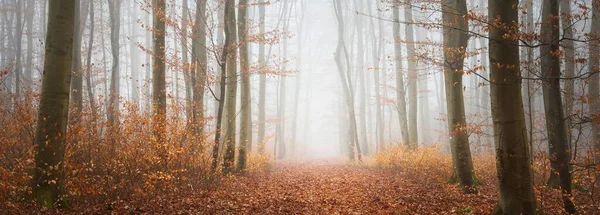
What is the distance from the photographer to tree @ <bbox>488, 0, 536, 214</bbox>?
480 centimetres

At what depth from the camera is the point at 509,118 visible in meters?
4.80

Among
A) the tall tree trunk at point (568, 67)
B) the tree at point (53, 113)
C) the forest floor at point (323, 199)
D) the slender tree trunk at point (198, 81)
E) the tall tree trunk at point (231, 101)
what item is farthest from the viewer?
the tall tree trunk at point (231, 101)

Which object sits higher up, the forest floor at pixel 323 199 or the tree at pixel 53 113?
the tree at pixel 53 113

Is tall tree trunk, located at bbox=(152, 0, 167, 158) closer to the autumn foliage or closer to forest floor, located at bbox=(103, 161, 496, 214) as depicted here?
the autumn foliage

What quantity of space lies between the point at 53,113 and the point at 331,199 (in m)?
5.50

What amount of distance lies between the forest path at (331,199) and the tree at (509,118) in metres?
1.25

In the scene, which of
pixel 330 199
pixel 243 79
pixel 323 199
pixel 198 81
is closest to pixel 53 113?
pixel 323 199

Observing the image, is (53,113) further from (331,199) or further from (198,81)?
(198,81)

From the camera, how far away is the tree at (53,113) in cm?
545

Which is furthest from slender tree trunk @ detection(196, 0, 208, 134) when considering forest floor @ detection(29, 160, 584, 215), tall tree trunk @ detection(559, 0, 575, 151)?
tall tree trunk @ detection(559, 0, 575, 151)

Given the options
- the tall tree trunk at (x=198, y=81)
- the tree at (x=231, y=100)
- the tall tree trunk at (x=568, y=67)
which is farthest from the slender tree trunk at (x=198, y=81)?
the tall tree trunk at (x=568, y=67)

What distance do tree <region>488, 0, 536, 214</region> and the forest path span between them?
125 cm

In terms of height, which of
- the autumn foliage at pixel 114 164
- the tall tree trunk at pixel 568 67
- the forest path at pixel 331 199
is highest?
the tall tree trunk at pixel 568 67

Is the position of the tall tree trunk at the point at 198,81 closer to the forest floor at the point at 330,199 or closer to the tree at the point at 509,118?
the forest floor at the point at 330,199
